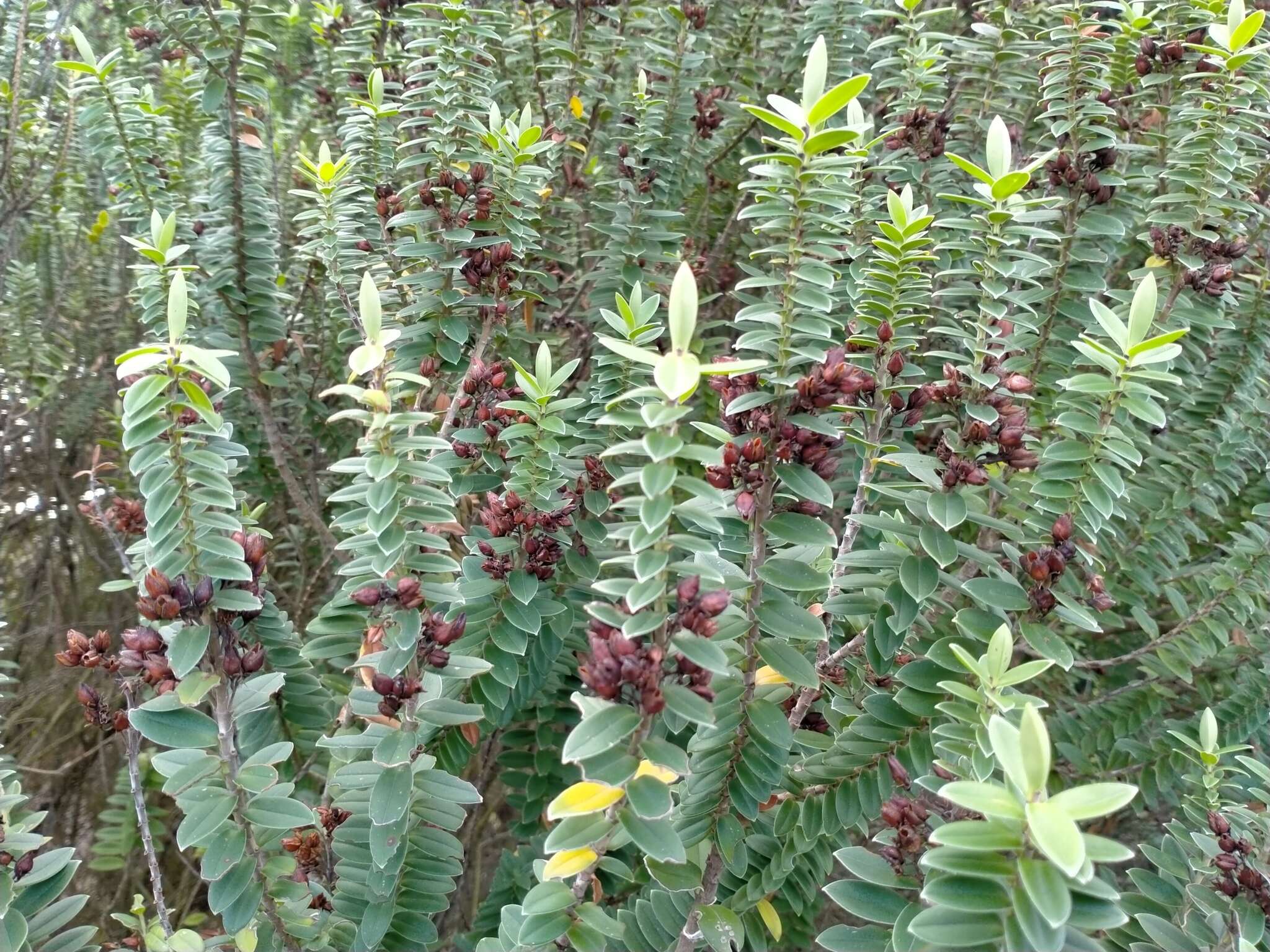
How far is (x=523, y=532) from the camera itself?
199 cm

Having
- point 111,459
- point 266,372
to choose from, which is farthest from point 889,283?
point 111,459

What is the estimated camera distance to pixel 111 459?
4.52m

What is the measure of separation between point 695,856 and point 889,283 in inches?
47.9

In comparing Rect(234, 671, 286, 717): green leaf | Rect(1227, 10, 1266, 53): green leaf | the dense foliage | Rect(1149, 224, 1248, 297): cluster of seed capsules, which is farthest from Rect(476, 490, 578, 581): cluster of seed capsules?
Rect(1227, 10, 1266, 53): green leaf

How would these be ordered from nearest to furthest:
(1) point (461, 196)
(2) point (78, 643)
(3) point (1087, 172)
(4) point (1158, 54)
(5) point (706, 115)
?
(2) point (78, 643) < (3) point (1087, 172) < (1) point (461, 196) < (4) point (1158, 54) < (5) point (706, 115)

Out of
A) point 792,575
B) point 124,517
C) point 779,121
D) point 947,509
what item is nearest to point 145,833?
point 124,517

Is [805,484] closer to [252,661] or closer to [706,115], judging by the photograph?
[252,661]

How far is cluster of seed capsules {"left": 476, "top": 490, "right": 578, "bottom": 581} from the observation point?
77.0 inches

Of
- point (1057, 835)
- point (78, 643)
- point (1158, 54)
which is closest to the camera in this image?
point (1057, 835)

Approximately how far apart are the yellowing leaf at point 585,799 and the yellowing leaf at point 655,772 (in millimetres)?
41

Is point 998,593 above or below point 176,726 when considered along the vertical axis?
above

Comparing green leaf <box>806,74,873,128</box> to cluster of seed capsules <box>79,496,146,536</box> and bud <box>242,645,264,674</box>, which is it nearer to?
bud <box>242,645,264,674</box>

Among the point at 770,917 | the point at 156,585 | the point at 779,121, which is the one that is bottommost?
the point at 770,917

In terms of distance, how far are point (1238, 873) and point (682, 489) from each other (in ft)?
4.01
